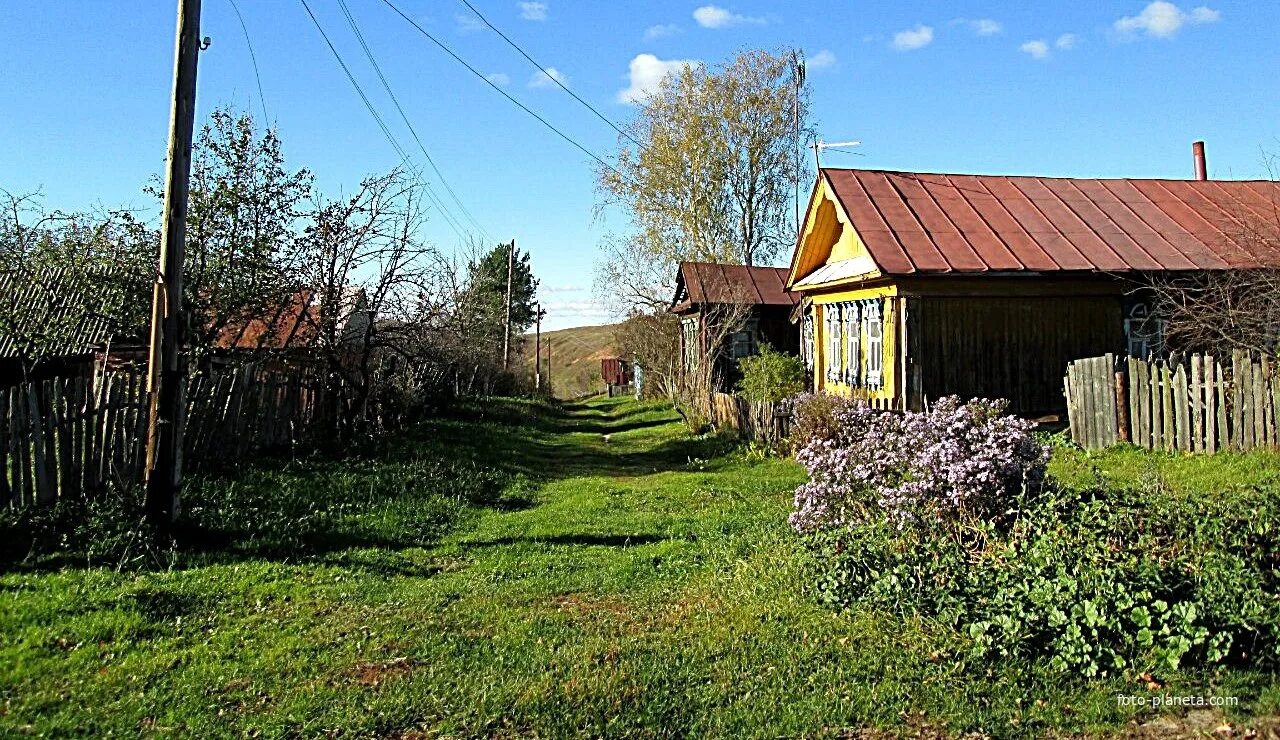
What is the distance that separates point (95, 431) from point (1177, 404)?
12085 millimetres

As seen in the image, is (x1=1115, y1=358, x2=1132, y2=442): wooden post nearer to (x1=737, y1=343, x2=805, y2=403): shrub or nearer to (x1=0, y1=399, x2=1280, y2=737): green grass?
(x1=0, y1=399, x2=1280, y2=737): green grass

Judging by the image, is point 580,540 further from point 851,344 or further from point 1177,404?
point 851,344

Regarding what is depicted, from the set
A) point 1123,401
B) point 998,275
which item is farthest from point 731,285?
point 1123,401

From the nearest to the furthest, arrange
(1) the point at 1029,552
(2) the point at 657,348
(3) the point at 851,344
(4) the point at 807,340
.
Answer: (1) the point at 1029,552, (3) the point at 851,344, (4) the point at 807,340, (2) the point at 657,348

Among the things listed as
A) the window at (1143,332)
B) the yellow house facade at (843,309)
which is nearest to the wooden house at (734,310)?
the yellow house facade at (843,309)

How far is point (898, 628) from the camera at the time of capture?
5.40 m

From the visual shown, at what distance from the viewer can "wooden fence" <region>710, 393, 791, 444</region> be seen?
15094mm

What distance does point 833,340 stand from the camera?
18.8 metres

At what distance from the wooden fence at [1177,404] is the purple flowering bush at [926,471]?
522 cm

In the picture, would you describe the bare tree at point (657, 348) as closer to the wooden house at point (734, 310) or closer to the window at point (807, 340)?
the wooden house at point (734, 310)

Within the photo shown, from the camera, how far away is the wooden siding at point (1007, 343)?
15.0 m

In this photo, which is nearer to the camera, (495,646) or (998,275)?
(495,646)

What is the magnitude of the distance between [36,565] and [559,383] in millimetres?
57251

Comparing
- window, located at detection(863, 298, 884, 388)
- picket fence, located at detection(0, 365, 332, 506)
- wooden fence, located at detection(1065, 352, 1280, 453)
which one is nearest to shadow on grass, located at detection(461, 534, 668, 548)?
picket fence, located at detection(0, 365, 332, 506)
